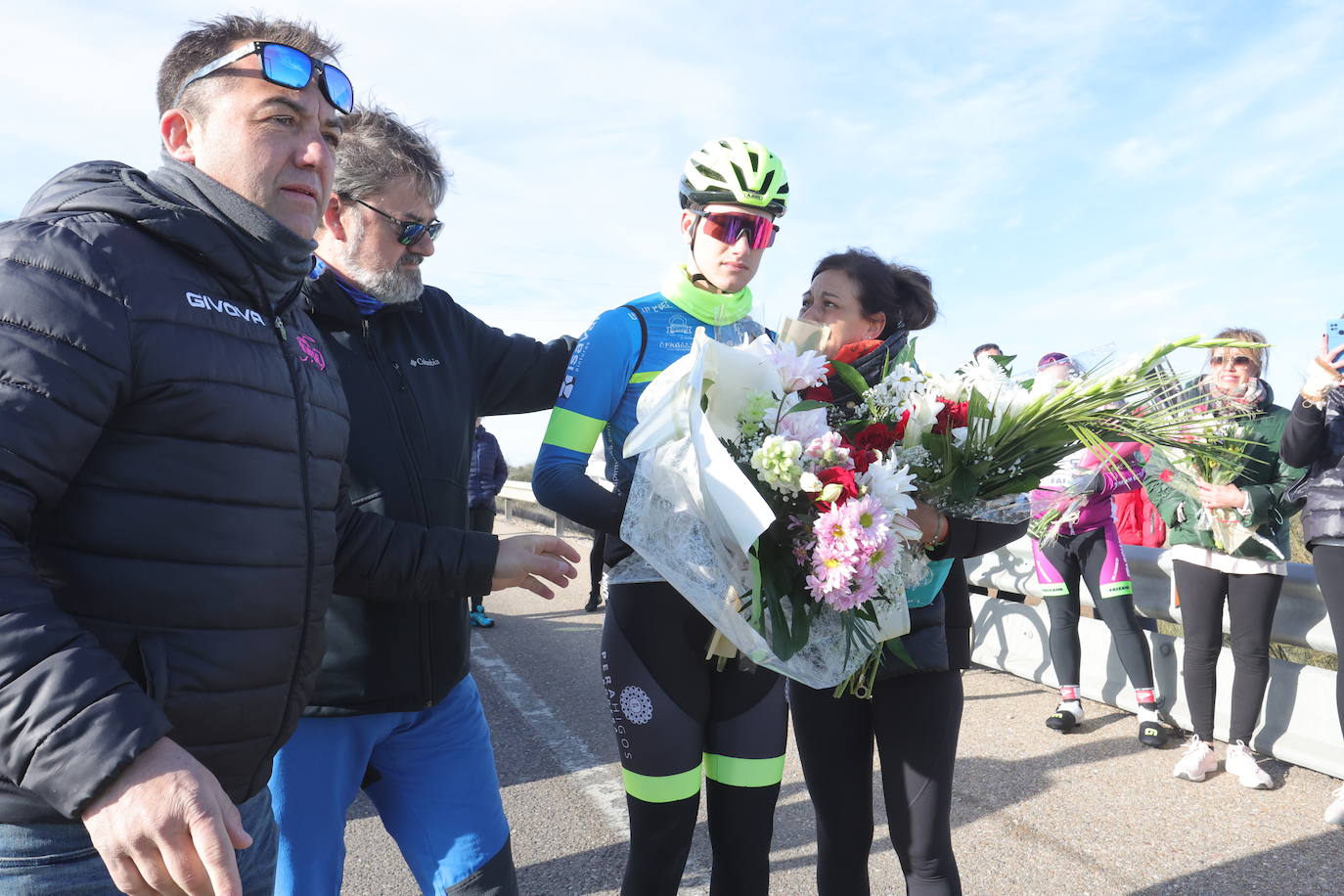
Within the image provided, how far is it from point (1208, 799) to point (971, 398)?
11.8 ft

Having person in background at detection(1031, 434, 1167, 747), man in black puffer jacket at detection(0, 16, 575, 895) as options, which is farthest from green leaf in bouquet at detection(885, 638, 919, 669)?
person in background at detection(1031, 434, 1167, 747)

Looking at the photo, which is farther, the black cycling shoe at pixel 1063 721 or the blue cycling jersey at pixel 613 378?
the black cycling shoe at pixel 1063 721

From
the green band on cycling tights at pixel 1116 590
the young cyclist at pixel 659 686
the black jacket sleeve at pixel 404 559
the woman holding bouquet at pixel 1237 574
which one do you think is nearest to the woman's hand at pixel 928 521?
the young cyclist at pixel 659 686

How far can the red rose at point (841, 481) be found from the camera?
2.23 m

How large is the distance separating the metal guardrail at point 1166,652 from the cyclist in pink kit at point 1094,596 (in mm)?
353

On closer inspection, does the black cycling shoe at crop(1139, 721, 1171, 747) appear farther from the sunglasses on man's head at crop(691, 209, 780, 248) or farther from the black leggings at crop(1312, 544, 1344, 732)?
the sunglasses on man's head at crop(691, 209, 780, 248)

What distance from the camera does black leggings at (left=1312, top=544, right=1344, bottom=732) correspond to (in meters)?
4.55

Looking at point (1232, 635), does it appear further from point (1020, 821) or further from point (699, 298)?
point (699, 298)

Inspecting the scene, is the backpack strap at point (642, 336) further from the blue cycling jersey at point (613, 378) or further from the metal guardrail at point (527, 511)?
the metal guardrail at point (527, 511)

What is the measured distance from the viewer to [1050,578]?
6.39 meters

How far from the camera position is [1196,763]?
A: 509cm

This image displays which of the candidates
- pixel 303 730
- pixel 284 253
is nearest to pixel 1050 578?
pixel 303 730

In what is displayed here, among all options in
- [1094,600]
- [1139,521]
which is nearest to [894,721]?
[1094,600]

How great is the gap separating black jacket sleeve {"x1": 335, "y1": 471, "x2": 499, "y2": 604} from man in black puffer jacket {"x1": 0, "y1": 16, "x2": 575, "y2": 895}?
29 centimetres
